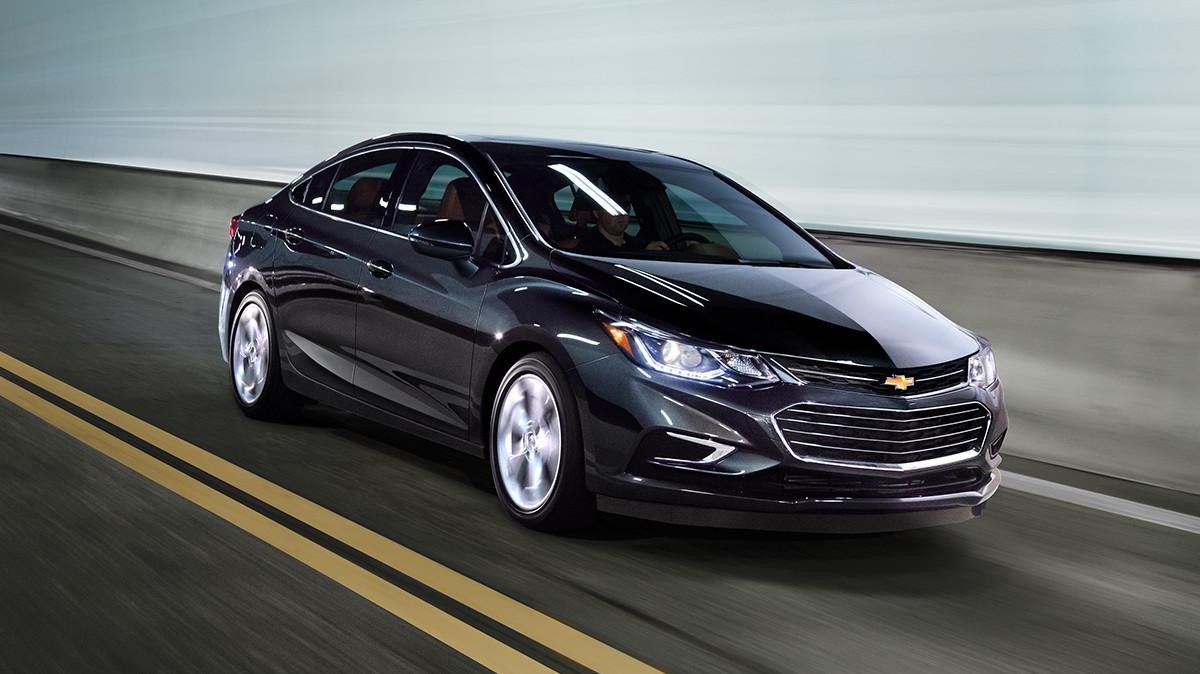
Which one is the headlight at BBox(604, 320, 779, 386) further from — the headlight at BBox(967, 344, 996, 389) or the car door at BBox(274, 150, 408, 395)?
the car door at BBox(274, 150, 408, 395)

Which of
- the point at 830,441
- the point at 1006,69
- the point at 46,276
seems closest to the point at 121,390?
the point at 830,441

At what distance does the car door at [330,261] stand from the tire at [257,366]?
6.1 inches

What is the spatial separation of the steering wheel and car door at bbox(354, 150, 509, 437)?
0.74m

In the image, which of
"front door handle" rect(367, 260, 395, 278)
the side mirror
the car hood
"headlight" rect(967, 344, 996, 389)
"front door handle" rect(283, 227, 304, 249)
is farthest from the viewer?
"front door handle" rect(283, 227, 304, 249)

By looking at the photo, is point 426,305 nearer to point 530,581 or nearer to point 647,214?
point 647,214

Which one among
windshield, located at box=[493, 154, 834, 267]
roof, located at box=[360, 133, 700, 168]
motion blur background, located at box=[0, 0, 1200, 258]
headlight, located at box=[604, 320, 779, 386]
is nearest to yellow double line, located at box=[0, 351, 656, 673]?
headlight, located at box=[604, 320, 779, 386]

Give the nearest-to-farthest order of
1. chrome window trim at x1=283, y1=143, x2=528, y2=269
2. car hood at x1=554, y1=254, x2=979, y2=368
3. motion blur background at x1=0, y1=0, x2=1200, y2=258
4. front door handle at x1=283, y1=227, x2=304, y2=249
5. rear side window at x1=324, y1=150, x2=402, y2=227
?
1. car hood at x1=554, y1=254, x2=979, y2=368
2. chrome window trim at x1=283, y1=143, x2=528, y2=269
3. rear side window at x1=324, y1=150, x2=402, y2=227
4. front door handle at x1=283, y1=227, x2=304, y2=249
5. motion blur background at x1=0, y1=0, x2=1200, y2=258

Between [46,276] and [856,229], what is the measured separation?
8.15m

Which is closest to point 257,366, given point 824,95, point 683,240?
point 683,240

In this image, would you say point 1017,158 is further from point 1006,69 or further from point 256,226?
point 256,226

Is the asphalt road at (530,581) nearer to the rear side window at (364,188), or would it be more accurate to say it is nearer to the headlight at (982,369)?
the headlight at (982,369)

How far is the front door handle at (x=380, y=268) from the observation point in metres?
6.56

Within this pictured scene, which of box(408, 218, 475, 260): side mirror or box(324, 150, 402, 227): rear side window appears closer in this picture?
box(408, 218, 475, 260): side mirror

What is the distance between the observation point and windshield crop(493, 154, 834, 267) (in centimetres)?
622
